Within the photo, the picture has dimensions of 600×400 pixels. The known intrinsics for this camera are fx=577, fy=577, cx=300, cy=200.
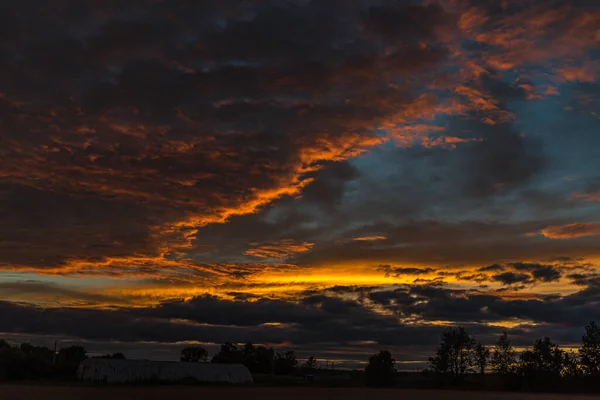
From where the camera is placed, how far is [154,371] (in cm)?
10644

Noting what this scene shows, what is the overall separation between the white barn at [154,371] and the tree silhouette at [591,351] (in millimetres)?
67195

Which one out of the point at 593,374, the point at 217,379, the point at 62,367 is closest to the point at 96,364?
the point at 62,367

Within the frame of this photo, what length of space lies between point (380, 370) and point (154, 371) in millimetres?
52012

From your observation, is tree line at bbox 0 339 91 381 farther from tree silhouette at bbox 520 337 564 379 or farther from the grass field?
tree silhouette at bbox 520 337 564 379

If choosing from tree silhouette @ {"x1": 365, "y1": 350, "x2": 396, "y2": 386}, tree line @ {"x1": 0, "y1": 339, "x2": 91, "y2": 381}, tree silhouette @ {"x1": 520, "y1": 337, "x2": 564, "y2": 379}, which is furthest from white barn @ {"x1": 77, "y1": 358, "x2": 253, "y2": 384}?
tree silhouette @ {"x1": 520, "y1": 337, "x2": 564, "y2": 379}

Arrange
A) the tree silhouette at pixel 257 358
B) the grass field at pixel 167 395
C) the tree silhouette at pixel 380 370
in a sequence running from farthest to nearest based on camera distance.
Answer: the tree silhouette at pixel 257 358, the tree silhouette at pixel 380 370, the grass field at pixel 167 395

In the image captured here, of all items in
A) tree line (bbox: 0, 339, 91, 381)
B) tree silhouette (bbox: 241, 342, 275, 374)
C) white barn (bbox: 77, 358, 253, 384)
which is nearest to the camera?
white barn (bbox: 77, 358, 253, 384)

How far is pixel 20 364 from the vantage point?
105m

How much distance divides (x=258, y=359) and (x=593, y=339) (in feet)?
266

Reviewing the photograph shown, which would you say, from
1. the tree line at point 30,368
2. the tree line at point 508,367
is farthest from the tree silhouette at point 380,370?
the tree line at point 30,368

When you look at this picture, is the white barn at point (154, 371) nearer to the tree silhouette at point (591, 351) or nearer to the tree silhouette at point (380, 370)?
the tree silhouette at point (380, 370)

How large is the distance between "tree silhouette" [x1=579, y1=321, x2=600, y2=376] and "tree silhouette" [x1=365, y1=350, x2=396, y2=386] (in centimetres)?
3986

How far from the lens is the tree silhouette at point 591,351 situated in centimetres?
11400

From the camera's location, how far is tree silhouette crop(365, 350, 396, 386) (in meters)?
130
